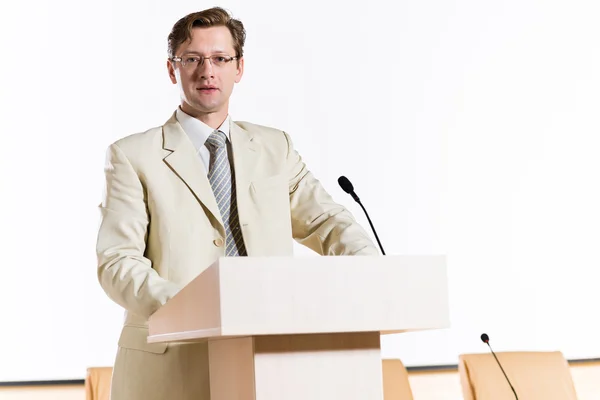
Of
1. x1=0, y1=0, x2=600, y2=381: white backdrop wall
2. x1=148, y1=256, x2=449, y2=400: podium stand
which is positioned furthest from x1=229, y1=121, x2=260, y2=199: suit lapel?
x1=0, y1=0, x2=600, y2=381: white backdrop wall

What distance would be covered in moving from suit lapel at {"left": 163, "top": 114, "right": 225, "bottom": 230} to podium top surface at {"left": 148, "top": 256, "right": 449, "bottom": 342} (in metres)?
0.57

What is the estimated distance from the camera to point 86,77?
4141mm

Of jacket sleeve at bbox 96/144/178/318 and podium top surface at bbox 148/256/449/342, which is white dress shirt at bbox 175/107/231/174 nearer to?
jacket sleeve at bbox 96/144/178/318

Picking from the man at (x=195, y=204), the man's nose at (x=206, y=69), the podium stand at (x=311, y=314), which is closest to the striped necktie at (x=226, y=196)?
the man at (x=195, y=204)

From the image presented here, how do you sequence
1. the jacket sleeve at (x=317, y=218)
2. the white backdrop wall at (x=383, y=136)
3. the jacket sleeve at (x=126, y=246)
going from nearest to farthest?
1. the jacket sleeve at (x=126, y=246)
2. the jacket sleeve at (x=317, y=218)
3. the white backdrop wall at (x=383, y=136)

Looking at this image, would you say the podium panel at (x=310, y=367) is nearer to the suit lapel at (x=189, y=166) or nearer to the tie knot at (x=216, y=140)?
the suit lapel at (x=189, y=166)

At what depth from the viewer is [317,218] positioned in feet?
6.19

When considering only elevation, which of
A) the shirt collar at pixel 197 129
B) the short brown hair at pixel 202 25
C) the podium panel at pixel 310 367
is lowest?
the podium panel at pixel 310 367

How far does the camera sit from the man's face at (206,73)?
1830 millimetres

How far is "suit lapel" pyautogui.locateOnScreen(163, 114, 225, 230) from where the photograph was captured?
1743 millimetres

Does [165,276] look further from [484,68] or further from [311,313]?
[484,68]

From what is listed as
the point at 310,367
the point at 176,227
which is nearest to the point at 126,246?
the point at 176,227

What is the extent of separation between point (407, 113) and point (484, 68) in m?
0.54

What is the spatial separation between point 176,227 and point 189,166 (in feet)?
0.43
